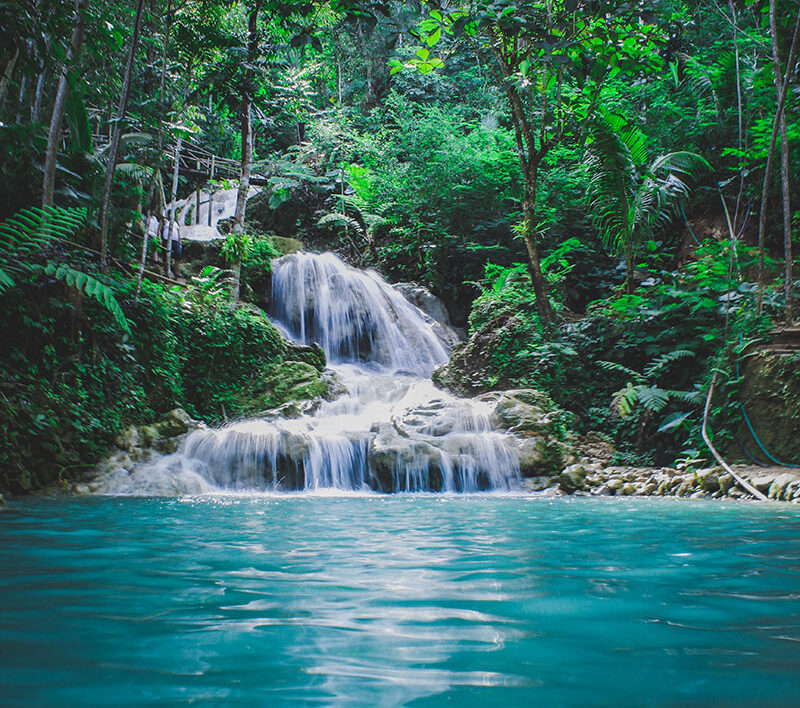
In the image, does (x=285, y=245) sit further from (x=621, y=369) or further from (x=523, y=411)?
(x=621, y=369)

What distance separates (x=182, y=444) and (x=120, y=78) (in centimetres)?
1038

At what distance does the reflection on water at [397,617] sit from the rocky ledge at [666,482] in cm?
275

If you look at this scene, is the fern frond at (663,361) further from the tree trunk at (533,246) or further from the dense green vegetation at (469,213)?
the tree trunk at (533,246)

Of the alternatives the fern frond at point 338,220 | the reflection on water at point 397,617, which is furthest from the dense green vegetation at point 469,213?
the reflection on water at point 397,617

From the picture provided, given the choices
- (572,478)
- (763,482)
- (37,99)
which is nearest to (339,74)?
(37,99)

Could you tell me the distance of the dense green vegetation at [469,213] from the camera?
223 inches

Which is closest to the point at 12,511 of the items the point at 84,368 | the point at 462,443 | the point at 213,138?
the point at 84,368

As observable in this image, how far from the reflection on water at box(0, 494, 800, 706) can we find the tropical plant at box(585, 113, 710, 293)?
750 centimetres

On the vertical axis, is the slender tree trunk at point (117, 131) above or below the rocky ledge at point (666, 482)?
above

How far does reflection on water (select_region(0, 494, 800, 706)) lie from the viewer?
3.62 ft

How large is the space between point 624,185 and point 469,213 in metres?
6.46

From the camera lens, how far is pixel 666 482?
6.61m

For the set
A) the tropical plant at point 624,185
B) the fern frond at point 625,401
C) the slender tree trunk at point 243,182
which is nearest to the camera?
the fern frond at point 625,401

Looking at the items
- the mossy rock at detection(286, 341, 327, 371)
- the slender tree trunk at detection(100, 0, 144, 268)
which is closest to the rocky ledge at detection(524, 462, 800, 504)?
the mossy rock at detection(286, 341, 327, 371)
